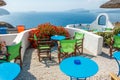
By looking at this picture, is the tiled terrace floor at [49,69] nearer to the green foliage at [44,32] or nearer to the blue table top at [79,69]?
the blue table top at [79,69]

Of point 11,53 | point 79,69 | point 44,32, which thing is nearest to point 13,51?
point 11,53

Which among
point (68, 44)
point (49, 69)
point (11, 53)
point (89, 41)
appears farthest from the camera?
point (89, 41)

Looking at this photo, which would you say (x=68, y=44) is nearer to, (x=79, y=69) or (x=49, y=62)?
(x=49, y=62)

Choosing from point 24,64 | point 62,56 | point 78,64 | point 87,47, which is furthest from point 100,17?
point 78,64

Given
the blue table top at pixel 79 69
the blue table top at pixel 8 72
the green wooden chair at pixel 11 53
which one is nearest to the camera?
the blue table top at pixel 8 72

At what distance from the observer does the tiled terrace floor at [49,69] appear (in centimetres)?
539

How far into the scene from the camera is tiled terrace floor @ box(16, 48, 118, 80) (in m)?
5.39

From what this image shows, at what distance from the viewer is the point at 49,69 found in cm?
609

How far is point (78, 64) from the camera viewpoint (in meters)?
4.05

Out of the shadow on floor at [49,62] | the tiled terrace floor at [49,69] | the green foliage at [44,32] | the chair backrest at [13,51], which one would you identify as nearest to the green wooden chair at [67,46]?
the shadow on floor at [49,62]

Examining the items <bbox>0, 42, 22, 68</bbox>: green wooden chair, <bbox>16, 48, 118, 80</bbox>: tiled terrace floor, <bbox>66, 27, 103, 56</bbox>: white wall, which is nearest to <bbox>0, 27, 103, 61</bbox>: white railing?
<bbox>66, 27, 103, 56</bbox>: white wall

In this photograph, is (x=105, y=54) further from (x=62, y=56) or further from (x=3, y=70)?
(x=3, y=70)

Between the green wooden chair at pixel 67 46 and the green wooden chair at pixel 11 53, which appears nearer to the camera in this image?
the green wooden chair at pixel 11 53

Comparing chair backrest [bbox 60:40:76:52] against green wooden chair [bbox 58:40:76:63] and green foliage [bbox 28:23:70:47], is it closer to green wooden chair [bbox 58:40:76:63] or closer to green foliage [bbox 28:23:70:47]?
green wooden chair [bbox 58:40:76:63]
